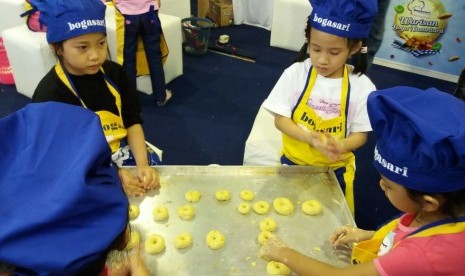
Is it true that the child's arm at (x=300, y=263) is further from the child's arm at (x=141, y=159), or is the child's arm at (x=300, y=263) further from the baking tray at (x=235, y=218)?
the child's arm at (x=141, y=159)

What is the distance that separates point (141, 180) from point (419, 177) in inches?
35.7

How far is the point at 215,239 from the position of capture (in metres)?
1.24

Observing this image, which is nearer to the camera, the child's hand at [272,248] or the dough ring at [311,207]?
the child's hand at [272,248]

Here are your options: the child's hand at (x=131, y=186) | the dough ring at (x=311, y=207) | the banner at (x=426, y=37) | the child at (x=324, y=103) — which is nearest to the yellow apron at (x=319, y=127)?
the child at (x=324, y=103)

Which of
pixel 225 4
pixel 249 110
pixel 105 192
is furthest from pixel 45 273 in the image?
pixel 225 4

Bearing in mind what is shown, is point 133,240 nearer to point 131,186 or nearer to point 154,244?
point 154,244

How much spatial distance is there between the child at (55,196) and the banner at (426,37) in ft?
11.8

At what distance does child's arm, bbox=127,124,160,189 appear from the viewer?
1.40m

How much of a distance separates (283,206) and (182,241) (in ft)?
1.20

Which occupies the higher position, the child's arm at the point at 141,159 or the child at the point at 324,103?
the child at the point at 324,103

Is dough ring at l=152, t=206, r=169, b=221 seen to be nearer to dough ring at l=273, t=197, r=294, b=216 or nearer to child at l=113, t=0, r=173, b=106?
dough ring at l=273, t=197, r=294, b=216

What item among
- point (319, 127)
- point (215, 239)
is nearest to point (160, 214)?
point (215, 239)

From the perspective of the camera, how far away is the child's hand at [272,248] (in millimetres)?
1156

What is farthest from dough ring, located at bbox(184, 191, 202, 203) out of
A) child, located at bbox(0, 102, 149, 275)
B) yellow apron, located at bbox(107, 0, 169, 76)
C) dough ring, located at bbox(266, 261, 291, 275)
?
yellow apron, located at bbox(107, 0, 169, 76)
